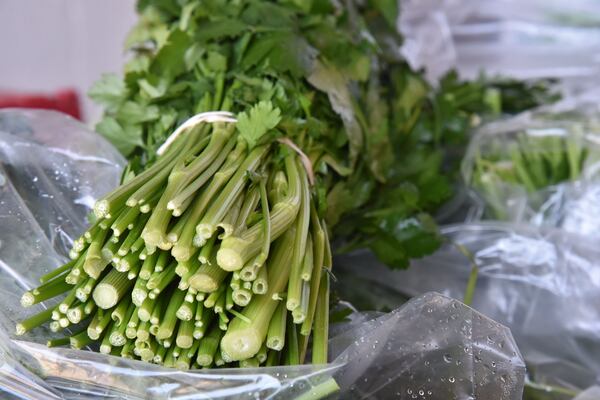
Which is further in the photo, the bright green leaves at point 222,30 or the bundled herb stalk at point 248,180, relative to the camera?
the bright green leaves at point 222,30

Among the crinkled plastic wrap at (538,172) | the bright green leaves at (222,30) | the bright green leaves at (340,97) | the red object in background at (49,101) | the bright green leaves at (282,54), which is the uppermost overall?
the bright green leaves at (222,30)

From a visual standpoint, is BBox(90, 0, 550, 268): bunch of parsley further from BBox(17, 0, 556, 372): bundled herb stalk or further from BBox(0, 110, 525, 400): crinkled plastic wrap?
BBox(0, 110, 525, 400): crinkled plastic wrap

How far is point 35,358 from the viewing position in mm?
552

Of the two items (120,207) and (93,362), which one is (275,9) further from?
(93,362)

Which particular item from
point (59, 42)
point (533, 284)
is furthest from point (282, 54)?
point (59, 42)

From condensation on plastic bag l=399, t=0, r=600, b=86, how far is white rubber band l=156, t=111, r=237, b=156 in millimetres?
946

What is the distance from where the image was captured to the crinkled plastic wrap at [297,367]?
20.7 inches

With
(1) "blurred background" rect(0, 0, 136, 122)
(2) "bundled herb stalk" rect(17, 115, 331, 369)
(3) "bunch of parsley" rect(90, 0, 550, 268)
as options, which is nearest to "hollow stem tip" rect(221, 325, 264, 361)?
(2) "bundled herb stalk" rect(17, 115, 331, 369)

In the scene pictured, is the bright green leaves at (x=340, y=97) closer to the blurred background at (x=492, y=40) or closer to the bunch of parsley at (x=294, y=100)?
the bunch of parsley at (x=294, y=100)

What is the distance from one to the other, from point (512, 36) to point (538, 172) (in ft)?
2.39

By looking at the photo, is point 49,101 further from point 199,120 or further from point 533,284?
point 533,284

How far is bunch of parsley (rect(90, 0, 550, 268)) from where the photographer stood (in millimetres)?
766

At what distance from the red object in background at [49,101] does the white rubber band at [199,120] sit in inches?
38.7

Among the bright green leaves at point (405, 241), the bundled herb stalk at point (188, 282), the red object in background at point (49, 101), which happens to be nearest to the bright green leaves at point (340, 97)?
the bright green leaves at point (405, 241)
